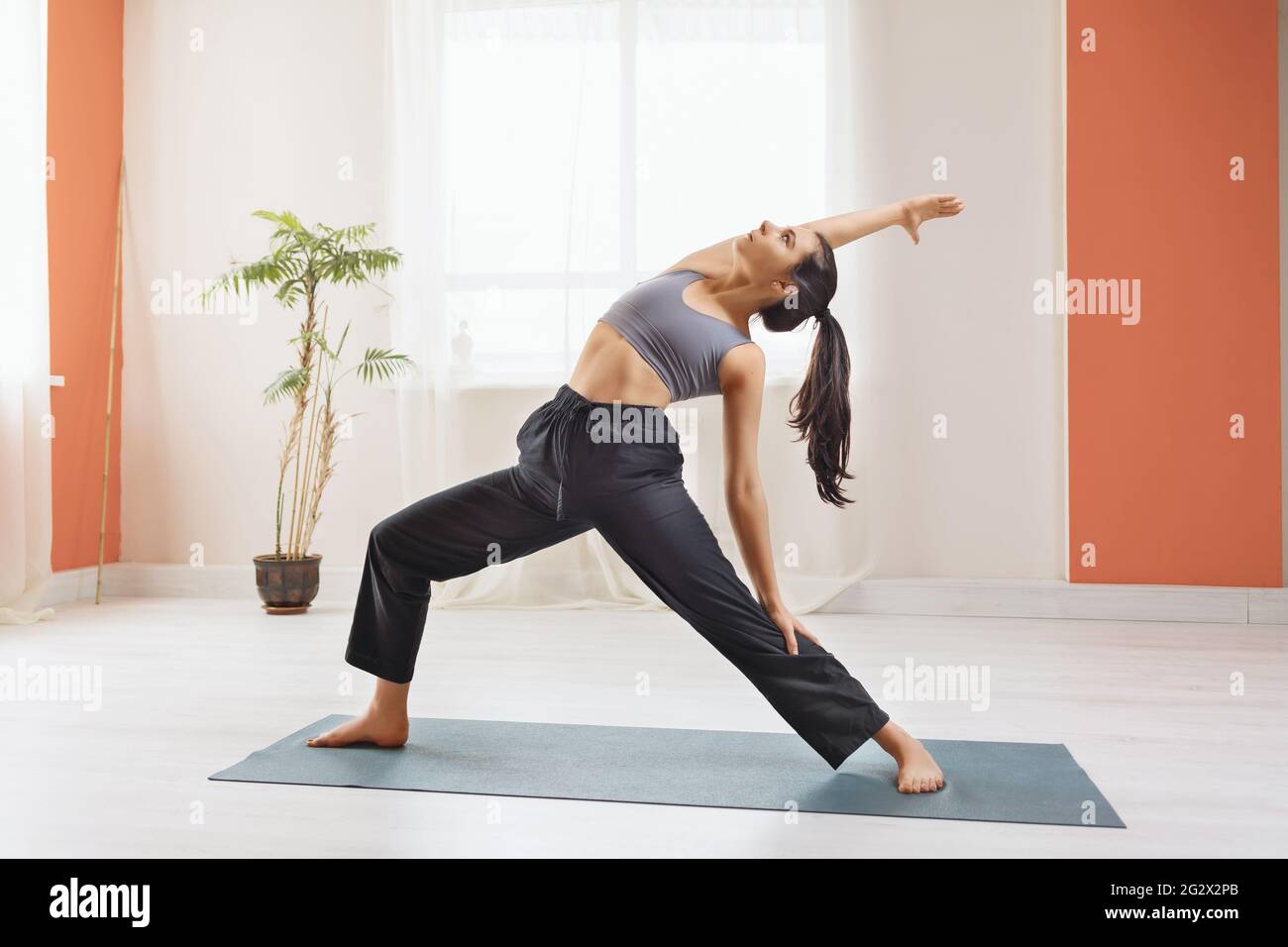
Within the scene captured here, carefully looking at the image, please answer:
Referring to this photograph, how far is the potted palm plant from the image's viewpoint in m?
4.17

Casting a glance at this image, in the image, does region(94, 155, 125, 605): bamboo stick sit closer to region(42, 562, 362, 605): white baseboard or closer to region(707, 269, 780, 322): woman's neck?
region(42, 562, 362, 605): white baseboard

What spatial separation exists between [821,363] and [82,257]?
12.2ft

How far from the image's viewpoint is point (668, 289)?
2.06 m

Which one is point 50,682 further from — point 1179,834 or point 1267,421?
point 1267,421

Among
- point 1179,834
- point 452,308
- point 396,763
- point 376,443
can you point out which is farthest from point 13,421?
point 1179,834

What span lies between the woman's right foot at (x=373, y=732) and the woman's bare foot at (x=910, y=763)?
97 cm

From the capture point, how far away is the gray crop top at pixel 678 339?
1.99m

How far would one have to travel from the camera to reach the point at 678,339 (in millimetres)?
1999

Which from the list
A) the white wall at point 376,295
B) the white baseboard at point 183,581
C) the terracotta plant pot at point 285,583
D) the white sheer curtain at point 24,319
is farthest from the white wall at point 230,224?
the white sheer curtain at point 24,319

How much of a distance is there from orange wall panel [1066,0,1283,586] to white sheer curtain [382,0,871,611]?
88cm

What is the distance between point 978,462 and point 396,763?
290 cm

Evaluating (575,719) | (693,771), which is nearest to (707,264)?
(693,771)

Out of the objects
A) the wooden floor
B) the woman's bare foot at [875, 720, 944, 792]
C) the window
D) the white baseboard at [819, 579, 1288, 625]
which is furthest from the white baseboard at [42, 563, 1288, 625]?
the woman's bare foot at [875, 720, 944, 792]

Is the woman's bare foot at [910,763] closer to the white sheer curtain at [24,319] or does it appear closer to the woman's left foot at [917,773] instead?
the woman's left foot at [917,773]
